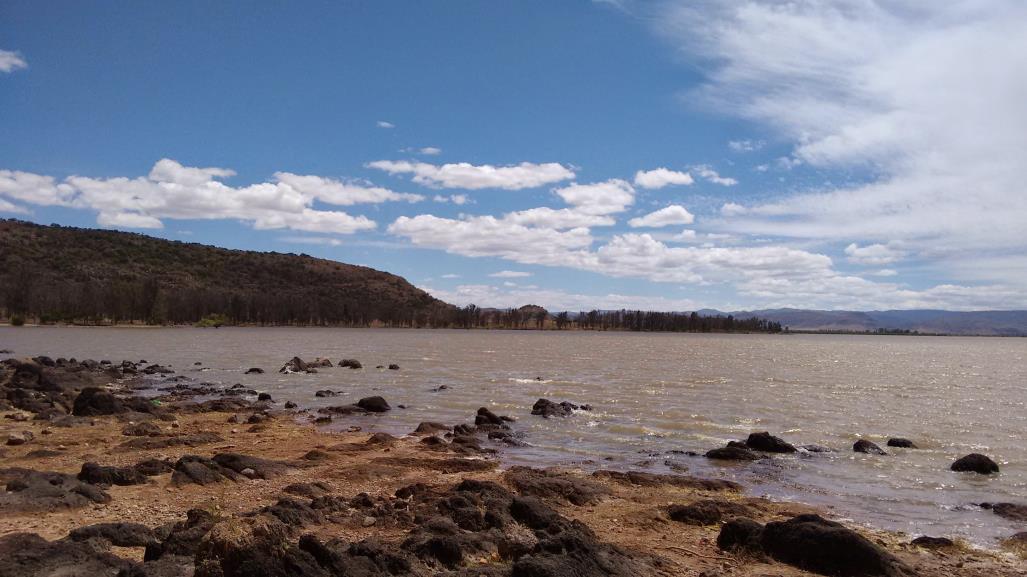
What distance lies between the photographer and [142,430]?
19.1 meters

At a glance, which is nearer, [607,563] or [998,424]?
[607,563]

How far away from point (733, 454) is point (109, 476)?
14752 mm

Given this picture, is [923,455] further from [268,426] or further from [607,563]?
[268,426]

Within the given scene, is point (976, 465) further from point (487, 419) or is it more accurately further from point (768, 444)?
point (487, 419)

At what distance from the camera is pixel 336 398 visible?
3200cm

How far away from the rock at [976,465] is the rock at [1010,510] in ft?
13.7

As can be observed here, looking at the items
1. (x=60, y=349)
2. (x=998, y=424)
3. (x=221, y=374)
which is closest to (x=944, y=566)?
(x=998, y=424)

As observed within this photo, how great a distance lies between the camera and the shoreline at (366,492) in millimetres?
9758

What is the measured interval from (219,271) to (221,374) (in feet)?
506

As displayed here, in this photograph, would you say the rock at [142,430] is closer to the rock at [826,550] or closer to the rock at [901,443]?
the rock at [826,550]

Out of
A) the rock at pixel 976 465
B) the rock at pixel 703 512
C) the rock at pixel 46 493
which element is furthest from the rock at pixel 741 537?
the rock at pixel 976 465

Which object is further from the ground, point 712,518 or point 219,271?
point 219,271

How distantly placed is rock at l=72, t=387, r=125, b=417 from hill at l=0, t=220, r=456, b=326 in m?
122

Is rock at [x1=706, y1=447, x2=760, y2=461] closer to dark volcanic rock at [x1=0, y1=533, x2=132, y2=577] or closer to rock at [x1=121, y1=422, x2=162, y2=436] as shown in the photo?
dark volcanic rock at [x1=0, y1=533, x2=132, y2=577]
